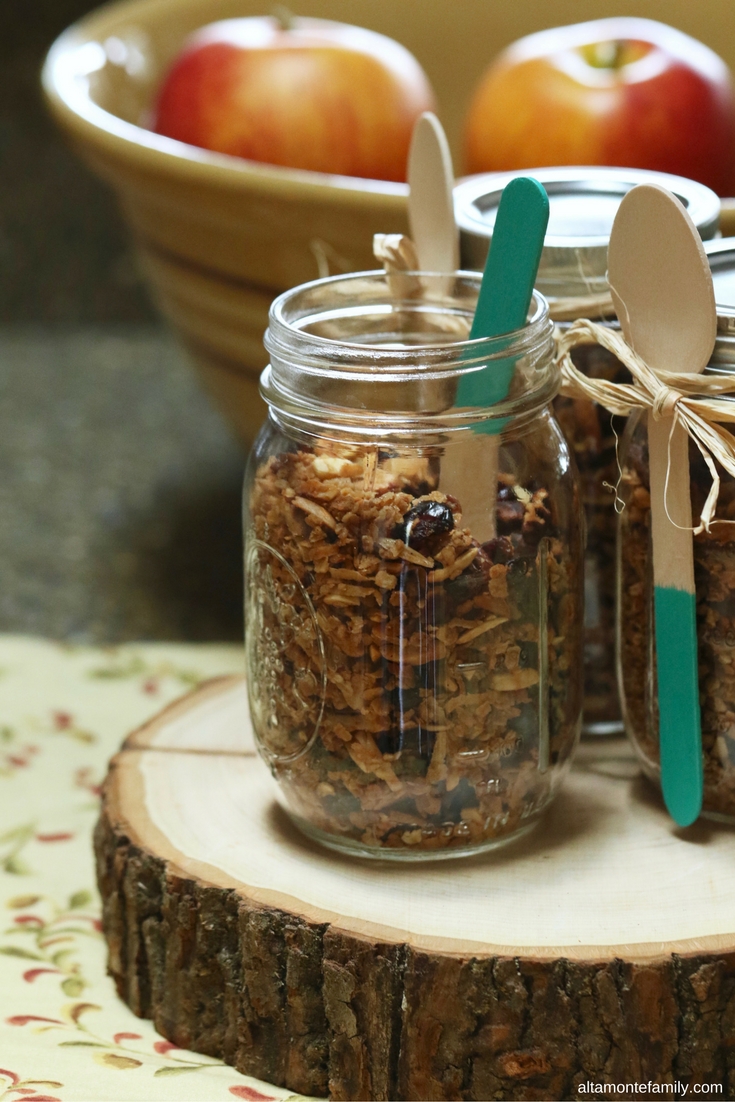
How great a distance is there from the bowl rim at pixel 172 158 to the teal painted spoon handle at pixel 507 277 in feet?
0.90

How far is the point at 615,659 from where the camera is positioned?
64 centimetres

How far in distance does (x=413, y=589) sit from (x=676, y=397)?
0.13 meters

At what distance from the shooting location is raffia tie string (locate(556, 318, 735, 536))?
50 centimetres

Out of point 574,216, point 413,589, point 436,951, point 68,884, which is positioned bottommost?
point 68,884

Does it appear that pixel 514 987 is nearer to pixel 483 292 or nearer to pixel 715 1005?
pixel 715 1005

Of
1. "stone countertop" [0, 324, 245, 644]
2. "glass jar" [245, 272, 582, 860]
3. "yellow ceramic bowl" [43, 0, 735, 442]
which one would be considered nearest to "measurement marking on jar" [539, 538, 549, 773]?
"glass jar" [245, 272, 582, 860]

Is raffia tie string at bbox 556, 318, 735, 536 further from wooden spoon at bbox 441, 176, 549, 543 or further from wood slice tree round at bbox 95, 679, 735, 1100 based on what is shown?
wood slice tree round at bbox 95, 679, 735, 1100

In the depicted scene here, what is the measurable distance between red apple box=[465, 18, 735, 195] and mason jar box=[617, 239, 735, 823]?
1.28 ft

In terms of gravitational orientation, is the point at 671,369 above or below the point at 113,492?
above

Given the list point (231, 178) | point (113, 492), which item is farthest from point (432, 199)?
point (113, 492)

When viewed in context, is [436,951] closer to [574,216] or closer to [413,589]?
[413,589]

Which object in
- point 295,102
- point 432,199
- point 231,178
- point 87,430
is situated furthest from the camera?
point 87,430

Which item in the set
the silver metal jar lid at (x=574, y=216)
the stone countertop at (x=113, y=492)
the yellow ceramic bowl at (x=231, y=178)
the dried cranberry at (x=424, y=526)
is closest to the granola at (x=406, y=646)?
the dried cranberry at (x=424, y=526)

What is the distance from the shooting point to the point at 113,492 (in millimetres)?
1411
